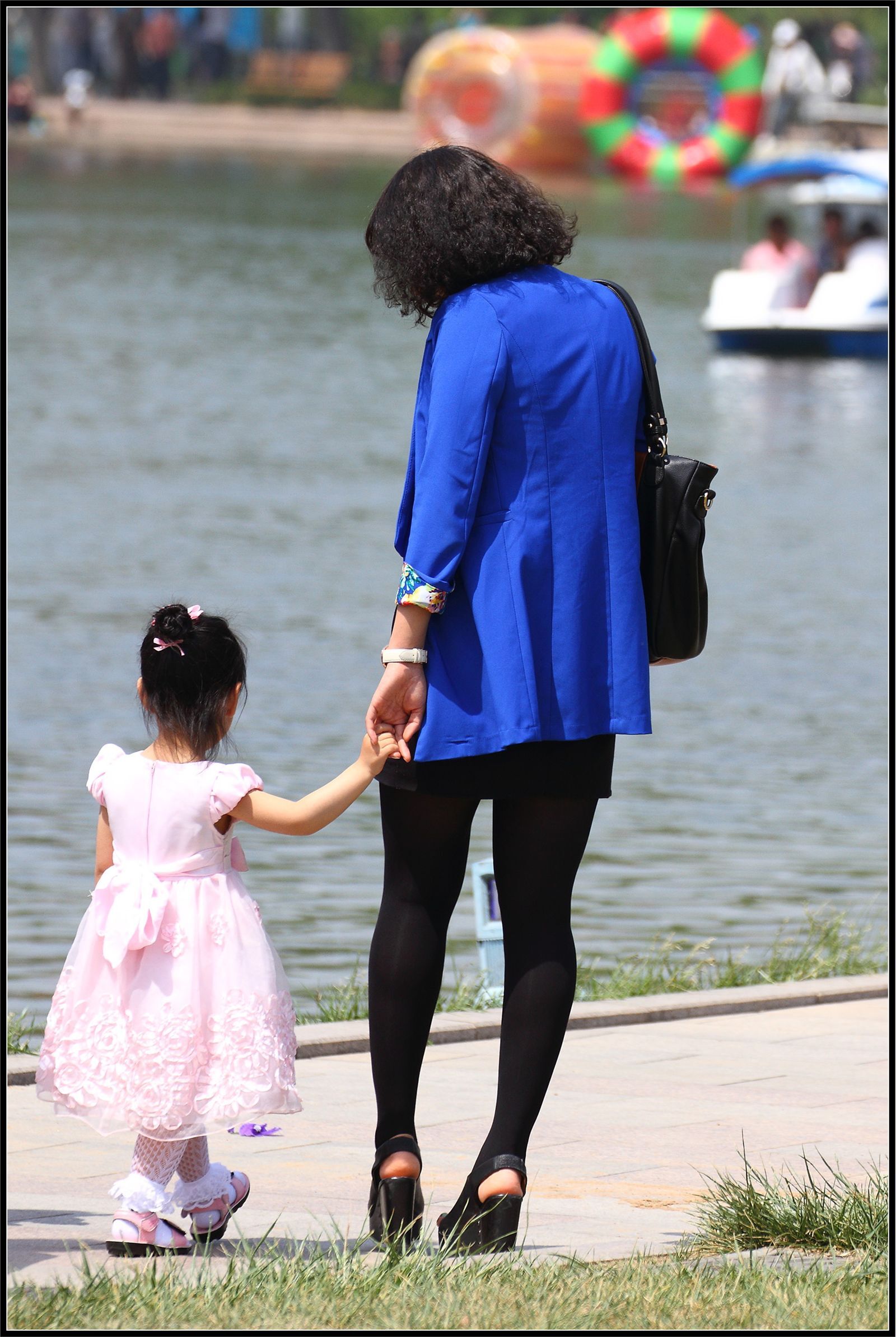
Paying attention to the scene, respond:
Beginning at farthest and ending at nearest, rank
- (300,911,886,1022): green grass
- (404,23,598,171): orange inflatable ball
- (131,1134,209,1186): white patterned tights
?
(404,23,598,171): orange inflatable ball < (300,911,886,1022): green grass < (131,1134,209,1186): white patterned tights

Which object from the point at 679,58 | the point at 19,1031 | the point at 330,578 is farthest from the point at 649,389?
the point at 679,58

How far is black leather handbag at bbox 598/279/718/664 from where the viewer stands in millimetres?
3857

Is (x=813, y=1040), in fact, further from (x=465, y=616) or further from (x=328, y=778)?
(x=328, y=778)

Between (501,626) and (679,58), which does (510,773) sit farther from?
(679,58)

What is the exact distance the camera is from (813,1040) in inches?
220

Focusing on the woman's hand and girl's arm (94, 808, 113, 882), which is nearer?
the woman's hand

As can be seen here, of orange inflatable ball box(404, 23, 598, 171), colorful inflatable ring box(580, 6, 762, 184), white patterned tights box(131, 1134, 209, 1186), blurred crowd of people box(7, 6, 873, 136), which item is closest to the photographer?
white patterned tights box(131, 1134, 209, 1186)

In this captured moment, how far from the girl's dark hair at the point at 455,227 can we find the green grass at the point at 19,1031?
2.17 m

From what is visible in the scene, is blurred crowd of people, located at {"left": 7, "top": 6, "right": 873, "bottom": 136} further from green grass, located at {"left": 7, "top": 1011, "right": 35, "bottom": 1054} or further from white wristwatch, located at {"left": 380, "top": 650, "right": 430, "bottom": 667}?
white wristwatch, located at {"left": 380, "top": 650, "right": 430, "bottom": 667}

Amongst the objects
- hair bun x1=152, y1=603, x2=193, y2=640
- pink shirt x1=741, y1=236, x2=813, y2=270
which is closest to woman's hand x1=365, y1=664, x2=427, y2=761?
hair bun x1=152, y1=603, x2=193, y2=640

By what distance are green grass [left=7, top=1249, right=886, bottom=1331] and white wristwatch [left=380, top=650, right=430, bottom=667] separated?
865mm

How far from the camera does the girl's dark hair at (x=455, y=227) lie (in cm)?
380

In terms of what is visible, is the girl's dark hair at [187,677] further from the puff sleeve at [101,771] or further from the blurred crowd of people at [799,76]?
the blurred crowd of people at [799,76]

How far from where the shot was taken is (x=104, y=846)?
388 centimetres
